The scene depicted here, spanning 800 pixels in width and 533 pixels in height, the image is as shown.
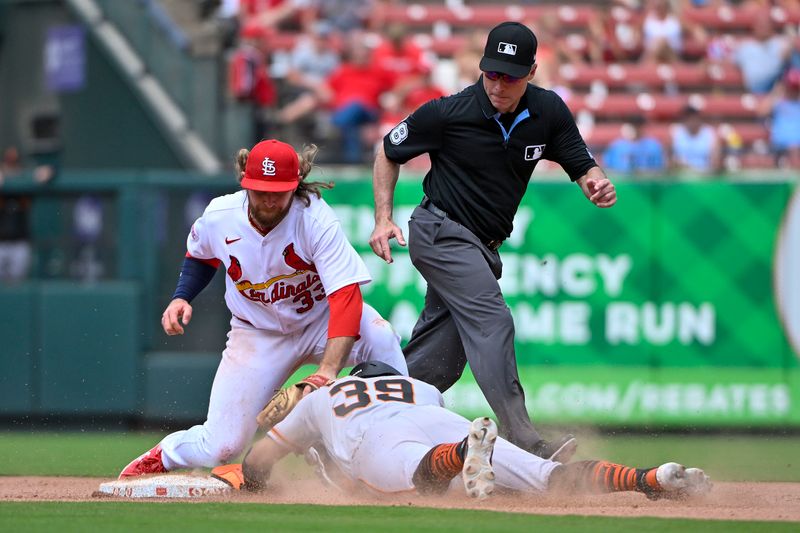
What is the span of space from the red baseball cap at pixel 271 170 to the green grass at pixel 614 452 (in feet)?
7.63

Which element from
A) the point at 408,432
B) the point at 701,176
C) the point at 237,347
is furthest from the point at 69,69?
the point at 408,432

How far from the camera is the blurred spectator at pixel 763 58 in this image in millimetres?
14703

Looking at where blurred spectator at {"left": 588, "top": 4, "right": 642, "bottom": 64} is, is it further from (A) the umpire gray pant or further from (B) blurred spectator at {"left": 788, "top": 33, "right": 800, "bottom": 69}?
(A) the umpire gray pant

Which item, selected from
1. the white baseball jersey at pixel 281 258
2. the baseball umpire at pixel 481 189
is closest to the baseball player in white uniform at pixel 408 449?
the baseball umpire at pixel 481 189

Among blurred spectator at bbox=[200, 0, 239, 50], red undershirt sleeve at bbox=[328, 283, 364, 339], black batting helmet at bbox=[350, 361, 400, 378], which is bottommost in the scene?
black batting helmet at bbox=[350, 361, 400, 378]

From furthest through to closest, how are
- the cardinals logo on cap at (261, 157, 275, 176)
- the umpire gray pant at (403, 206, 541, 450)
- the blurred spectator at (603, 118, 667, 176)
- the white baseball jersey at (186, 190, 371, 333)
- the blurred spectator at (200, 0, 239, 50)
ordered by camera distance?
the blurred spectator at (200, 0, 239, 50) → the blurred spectator at (603, 118, 667, 176) → the white baseball jersey at (186, 190, 371, 333) → the umpire gray pant at (403, 206, 541, 450) → the cardinals logo on cap at (261, 157, 275, 176)

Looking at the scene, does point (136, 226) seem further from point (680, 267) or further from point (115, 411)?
point (680, 267)

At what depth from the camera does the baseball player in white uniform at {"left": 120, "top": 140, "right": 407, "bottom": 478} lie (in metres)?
6.70

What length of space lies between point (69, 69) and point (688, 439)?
851cm

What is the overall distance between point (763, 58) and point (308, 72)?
510 cm

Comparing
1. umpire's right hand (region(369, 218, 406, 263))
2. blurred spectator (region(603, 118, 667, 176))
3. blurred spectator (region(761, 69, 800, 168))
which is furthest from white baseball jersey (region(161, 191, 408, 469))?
blurred spectator (region(761, 69, 800, 168))

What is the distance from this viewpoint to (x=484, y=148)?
22.5ft

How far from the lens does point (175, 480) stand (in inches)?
257

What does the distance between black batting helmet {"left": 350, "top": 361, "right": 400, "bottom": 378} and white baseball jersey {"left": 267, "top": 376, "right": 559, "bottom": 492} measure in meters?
0.07
